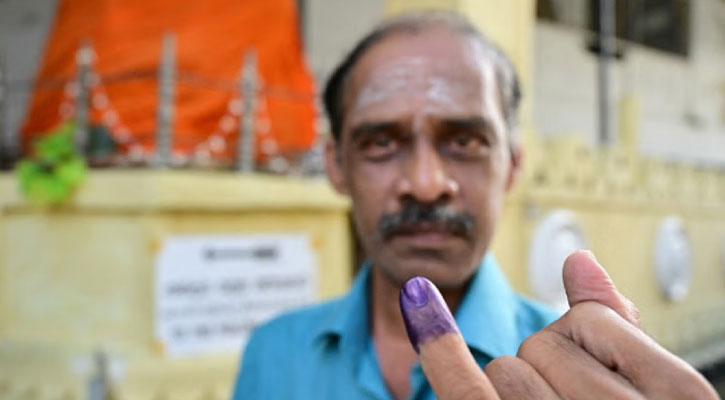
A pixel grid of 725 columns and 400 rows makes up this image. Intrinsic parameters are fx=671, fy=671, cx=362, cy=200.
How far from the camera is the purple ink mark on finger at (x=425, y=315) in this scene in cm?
55

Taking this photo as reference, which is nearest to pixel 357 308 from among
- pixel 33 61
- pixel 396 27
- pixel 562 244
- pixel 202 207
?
pixel 396 27

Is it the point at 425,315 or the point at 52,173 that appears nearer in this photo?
the point at 425,315

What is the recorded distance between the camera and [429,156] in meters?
1.21

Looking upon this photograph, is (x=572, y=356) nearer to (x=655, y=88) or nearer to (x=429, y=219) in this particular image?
(x=429, y=219)

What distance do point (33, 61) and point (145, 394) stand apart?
155 inches

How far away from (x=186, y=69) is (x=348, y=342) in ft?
9.99

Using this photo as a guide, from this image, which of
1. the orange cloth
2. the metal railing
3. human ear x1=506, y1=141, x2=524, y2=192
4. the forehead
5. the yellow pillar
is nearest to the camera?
the forehead

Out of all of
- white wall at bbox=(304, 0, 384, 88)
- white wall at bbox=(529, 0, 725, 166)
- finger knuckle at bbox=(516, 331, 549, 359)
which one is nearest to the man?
finger knuckle at bbox=(516, 331, 549, 359)

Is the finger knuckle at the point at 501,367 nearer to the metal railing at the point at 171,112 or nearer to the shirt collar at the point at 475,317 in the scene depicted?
the shirt collar at the point at 475,317

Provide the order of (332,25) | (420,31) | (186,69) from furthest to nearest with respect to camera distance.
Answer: (332,25) < (186,69) < (420,31)

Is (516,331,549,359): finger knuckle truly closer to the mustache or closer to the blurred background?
the mustache

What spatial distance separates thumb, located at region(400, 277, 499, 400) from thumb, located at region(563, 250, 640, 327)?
0.34ft

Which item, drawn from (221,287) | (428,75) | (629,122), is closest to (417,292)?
(428,75)

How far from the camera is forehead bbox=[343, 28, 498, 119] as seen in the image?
1.24 m
